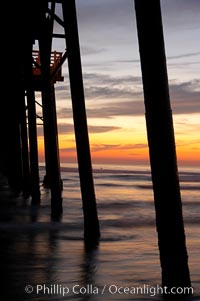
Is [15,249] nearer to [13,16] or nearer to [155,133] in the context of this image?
[155,133]

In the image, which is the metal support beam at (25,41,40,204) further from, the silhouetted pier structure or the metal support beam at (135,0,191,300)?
the metal support beam at (135,0,191,300)

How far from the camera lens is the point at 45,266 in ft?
13.3

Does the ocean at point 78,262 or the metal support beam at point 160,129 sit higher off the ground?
the metal support beam at point 160,129

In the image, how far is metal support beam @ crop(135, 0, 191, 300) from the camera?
263 cm

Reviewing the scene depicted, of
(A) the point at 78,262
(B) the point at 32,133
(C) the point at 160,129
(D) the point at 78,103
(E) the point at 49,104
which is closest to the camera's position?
(C) the point at 160,129

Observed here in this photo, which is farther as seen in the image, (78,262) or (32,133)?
(32,133)

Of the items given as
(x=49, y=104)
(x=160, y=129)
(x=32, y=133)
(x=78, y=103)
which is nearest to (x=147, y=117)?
(x=160, y=129)

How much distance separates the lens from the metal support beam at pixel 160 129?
2.63 metres

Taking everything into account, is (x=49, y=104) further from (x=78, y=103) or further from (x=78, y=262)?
(x=78, y=262)

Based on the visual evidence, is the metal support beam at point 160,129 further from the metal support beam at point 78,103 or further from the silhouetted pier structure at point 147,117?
the metal support beam at point 78,103

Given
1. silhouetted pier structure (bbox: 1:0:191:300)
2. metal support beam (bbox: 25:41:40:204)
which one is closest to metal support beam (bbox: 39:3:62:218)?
silhouetted pier structure (bbox: 1:0:191:300)

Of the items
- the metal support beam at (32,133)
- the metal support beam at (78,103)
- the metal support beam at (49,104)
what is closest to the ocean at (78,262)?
the metal support beam at (78,103)

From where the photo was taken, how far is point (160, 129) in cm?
265

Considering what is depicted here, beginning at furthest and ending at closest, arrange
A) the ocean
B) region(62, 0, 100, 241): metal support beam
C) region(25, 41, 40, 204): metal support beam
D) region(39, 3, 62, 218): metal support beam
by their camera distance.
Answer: region(25, 41, 40, 204): metal support beam, region(39, 3, 62, 218): metal support beam, region(62, 0, 100, 241): metal support beam, the ocean
